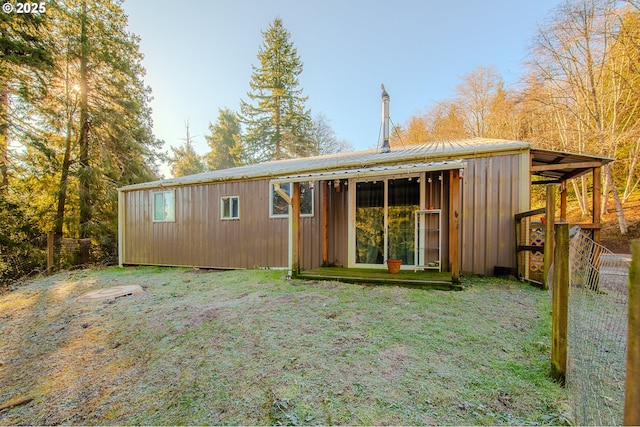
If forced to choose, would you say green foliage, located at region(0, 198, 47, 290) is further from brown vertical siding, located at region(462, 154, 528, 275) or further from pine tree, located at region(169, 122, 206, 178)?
pine tree, located at region(169, 122, 206, 178)

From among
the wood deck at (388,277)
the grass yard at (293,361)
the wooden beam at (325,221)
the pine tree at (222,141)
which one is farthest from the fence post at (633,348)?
the pine tree at (222,141)

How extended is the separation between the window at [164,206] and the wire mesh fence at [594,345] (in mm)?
9461

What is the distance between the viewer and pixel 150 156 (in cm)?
1342

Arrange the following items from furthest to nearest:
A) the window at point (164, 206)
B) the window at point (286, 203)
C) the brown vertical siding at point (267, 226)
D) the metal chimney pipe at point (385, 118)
A: the window at point (164, 206)
the metal chimney pipe at point (385, 118)
the window at point (286, 203)
the brown vertical siding at point (267, 226)

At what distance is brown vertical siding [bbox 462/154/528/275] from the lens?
17.2 feet

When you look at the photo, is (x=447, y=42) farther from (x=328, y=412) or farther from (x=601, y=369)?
(x=328, y=412)

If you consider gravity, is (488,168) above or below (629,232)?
above

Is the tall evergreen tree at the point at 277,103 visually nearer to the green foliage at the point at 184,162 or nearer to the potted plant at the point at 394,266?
the green foliage at the point at 184,162

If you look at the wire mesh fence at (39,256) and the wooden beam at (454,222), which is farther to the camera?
the wire mesh fence at (39,256)

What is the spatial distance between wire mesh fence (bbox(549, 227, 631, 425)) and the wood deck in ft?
5.09

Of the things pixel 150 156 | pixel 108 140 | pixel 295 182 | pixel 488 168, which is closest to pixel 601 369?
pixel 488 168

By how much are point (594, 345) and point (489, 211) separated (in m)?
3.13

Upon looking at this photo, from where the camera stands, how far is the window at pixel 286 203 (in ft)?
22.4

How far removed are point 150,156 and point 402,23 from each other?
41.7 feet
